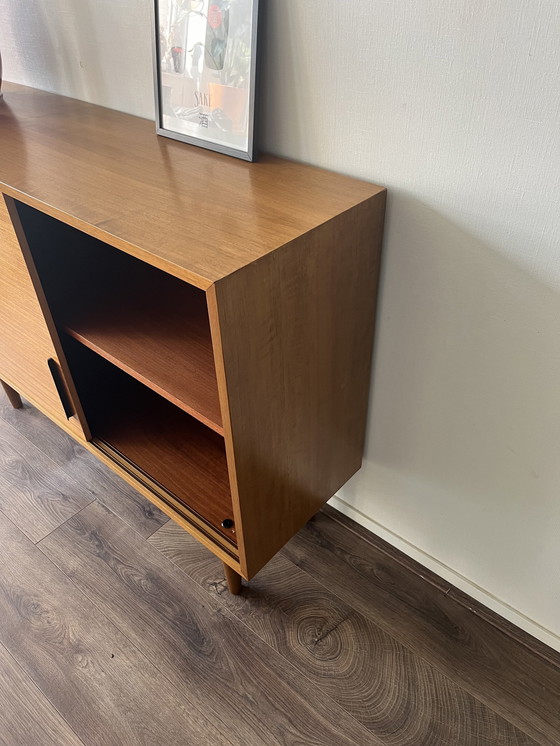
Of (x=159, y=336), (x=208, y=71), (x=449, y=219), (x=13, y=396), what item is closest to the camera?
(x=449, y=219)

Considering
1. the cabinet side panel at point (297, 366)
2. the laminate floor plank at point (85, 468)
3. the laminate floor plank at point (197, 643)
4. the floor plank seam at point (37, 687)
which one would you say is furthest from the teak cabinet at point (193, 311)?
the floor plank seam at point (37, 687)

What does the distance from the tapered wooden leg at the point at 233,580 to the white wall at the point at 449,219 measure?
13.3 inches

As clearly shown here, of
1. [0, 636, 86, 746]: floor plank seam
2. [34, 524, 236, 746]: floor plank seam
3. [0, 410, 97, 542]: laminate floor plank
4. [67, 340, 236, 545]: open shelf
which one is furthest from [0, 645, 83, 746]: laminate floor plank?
[67, 340, 236, 545]: open shelf

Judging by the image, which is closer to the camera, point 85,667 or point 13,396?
point 85,667

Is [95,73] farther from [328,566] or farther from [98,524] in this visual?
[328,566]

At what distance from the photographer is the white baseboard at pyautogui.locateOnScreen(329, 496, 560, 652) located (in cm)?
107

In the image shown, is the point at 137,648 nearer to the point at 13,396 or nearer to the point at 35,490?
the point at 35,490

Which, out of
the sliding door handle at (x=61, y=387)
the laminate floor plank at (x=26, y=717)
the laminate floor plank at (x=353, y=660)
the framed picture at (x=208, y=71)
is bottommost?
the laminate floor plank at (x=26, y=717)

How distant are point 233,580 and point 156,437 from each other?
1.10ft

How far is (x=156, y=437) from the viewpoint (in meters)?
1.21

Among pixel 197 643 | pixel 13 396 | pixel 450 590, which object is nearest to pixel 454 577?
pixel 450 590

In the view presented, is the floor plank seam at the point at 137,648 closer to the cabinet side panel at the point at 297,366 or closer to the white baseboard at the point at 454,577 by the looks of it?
the cabinet side panel at the point at 297,366

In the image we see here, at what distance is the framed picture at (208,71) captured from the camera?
842 mm

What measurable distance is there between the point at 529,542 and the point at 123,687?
78 cm
